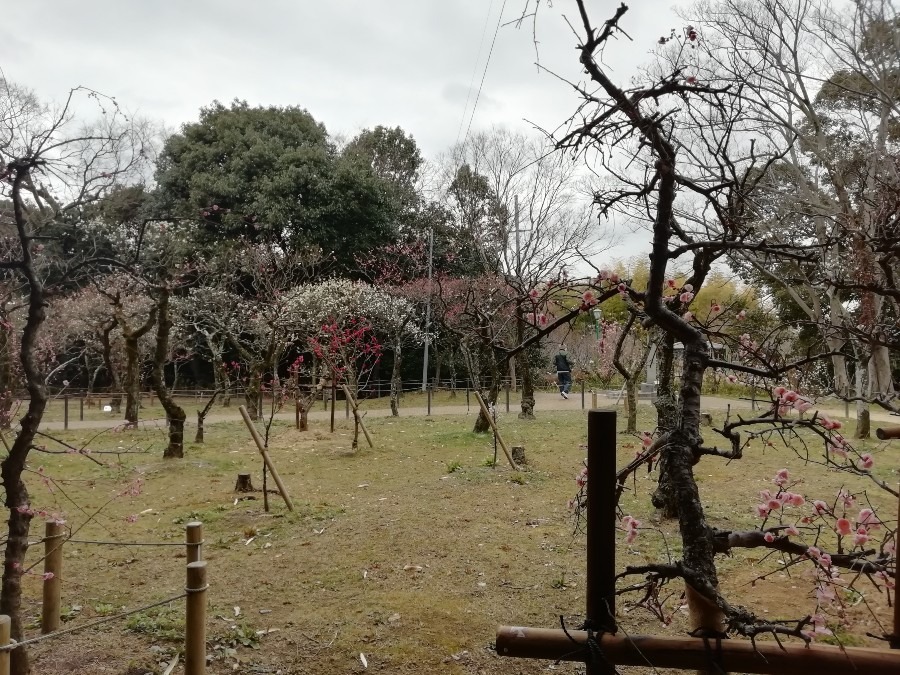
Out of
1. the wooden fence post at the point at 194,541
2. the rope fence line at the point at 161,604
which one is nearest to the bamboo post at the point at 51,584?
the rope fence line at the point at 161,604

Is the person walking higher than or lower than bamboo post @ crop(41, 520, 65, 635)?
higher

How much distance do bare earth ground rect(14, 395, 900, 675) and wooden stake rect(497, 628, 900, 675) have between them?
0.65 meters

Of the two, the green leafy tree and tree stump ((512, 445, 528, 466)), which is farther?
the green leafy tree

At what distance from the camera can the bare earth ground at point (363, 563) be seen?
3.62m

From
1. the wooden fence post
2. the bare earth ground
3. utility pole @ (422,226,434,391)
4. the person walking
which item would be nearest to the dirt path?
the person walking

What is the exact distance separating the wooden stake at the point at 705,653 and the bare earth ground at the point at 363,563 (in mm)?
649

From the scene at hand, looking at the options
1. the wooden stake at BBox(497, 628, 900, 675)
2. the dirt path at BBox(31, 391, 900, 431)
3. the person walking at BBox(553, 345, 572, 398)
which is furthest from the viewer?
the person walking at BBox(553, 345, 572, 398)

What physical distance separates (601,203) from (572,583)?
128 inches

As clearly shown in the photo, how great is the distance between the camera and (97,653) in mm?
3527

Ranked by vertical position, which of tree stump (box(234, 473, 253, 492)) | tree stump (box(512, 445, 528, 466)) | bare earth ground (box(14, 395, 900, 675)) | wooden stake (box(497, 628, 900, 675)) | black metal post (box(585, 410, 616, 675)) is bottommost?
bare earth ground (box(14, 395, 900, 675))

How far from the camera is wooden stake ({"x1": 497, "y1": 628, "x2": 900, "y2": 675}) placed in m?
1.67

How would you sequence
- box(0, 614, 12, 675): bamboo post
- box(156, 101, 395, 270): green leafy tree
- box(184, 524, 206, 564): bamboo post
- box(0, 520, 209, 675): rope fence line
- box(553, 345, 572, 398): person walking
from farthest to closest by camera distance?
box(553, 345, 572, 398): person walking, box(156, 101, 395, 270): green leafy tree, box(184, 524, 206, 564): bamboo post, box(0, 520, 209, 675): rope fence line, box(0, 614, 12, 675): bamboo post

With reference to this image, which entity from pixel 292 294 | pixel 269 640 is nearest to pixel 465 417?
pixel 292 294

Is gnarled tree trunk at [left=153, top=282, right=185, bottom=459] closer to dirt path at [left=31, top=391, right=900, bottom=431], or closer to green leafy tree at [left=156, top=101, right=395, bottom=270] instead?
dirt path at [left=31, top=391, right=900, bottom=431]
